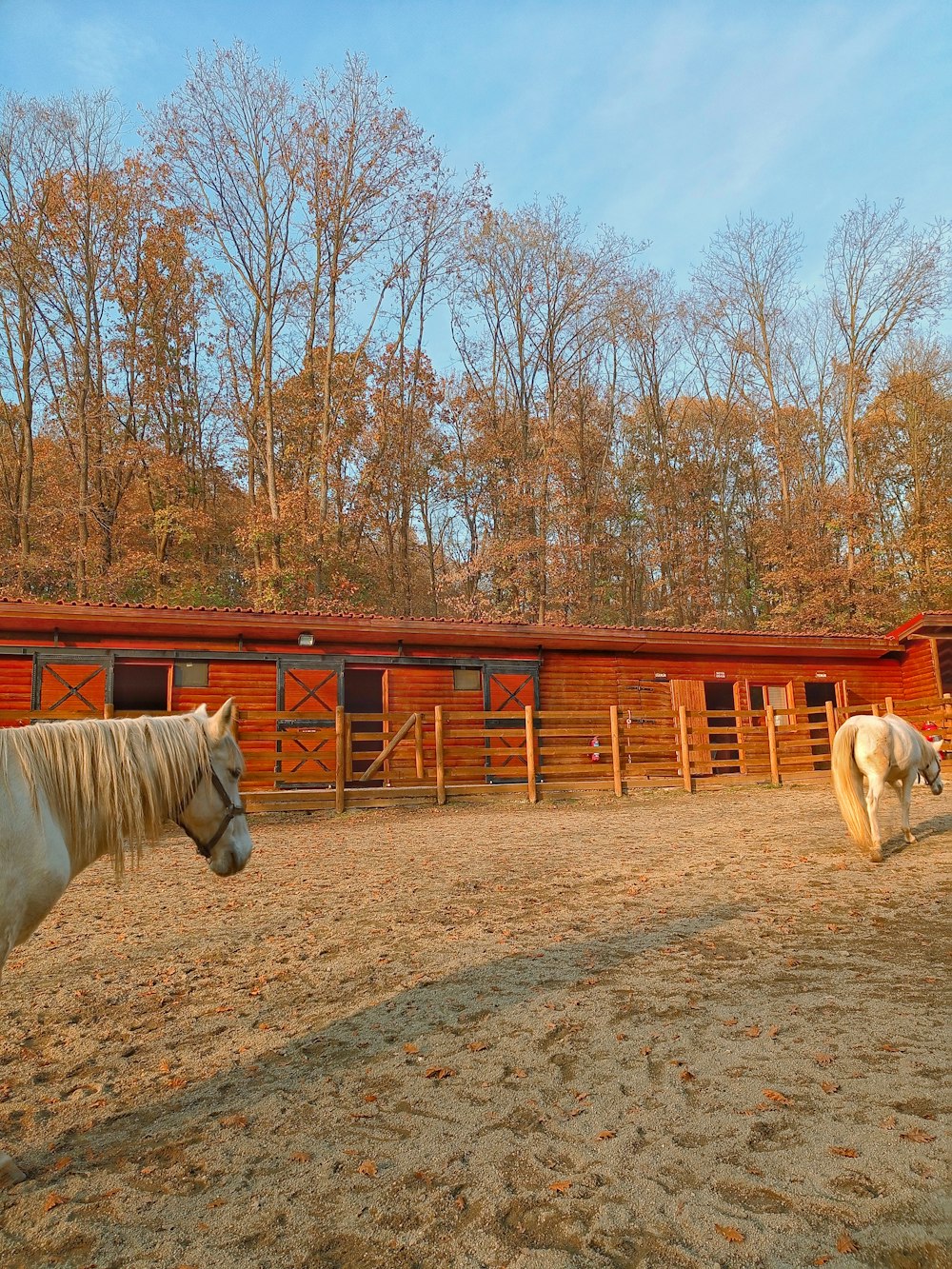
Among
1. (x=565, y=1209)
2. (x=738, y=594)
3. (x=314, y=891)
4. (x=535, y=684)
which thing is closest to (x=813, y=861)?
(x=314, y=891)

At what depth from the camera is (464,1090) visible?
2.94 meters

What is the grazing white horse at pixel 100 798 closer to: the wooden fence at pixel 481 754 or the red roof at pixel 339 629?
the wooden fence at pixel 481 754

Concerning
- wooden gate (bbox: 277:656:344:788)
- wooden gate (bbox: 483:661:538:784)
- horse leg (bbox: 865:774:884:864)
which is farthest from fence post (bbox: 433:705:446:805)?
horse leg (bbox: 865:774:884:864)

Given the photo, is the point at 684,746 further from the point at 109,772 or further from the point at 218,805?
the point at 109,772

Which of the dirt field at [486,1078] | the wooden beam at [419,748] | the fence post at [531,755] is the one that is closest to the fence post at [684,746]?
the fence post at [531,755]

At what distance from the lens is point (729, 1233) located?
6.63 ft

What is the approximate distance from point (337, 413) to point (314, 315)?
3031 mm

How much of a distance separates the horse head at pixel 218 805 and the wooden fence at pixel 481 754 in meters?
6.71

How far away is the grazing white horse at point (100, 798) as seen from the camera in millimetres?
2586

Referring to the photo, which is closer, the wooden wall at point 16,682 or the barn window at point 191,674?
the wooden wall at point 16,682

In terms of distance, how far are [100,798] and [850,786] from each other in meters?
6.83

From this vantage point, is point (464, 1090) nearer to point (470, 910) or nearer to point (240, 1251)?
point (240, 1251)

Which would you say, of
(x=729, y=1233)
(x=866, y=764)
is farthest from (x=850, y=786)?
(x=729, y=1233)

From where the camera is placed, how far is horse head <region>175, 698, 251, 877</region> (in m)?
3.34
